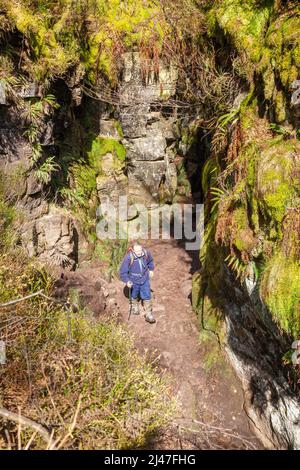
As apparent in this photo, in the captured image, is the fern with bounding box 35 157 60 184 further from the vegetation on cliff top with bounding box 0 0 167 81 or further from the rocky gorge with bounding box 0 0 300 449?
the vegetation on cliff top with bounding box 0 0 167 81

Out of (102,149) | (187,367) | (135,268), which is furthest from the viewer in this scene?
(102,149)

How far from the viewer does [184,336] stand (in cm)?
747

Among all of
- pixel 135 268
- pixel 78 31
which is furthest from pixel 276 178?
pixel 78 31

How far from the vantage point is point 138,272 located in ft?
24.0

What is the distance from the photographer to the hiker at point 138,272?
7.28 metres

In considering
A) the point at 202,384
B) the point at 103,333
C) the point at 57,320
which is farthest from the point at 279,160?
the point at 202,384

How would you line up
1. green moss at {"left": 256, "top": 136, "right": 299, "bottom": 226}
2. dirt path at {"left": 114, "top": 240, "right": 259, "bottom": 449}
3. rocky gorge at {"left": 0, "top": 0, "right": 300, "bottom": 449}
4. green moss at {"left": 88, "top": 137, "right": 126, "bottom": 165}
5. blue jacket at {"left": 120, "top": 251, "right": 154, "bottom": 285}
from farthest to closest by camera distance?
green moss at {"left": 88, "top": 137, "right": 126, "bottom": 165} → blue jacket at {"left": 120, "top": 251, "right": 154, "bottom": 285} → dirt path at {"left": 114, "top": 240, "right": 259, "bottom": 449} → rocky gorge at {"left": 0, "top": 0, "right": 300, "bottom": 449} → green moss at {"left": 256, "top": 136, "right": 299, "bottom": 226}

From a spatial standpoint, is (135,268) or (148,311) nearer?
(135,268)

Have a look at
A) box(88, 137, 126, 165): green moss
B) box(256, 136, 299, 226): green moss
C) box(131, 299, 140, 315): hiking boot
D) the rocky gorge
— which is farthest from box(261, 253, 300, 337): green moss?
box(88, 137, 126, 165): green moss

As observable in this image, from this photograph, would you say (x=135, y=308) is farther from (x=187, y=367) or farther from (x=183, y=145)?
(x=183, y=145)

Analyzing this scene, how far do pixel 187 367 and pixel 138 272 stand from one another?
2179 millimetres

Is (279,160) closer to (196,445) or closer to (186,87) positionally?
(196,445)

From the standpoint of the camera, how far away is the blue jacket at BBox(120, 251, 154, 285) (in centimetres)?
727

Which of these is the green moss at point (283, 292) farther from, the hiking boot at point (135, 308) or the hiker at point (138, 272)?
the hiking boot at point (135, 308)
